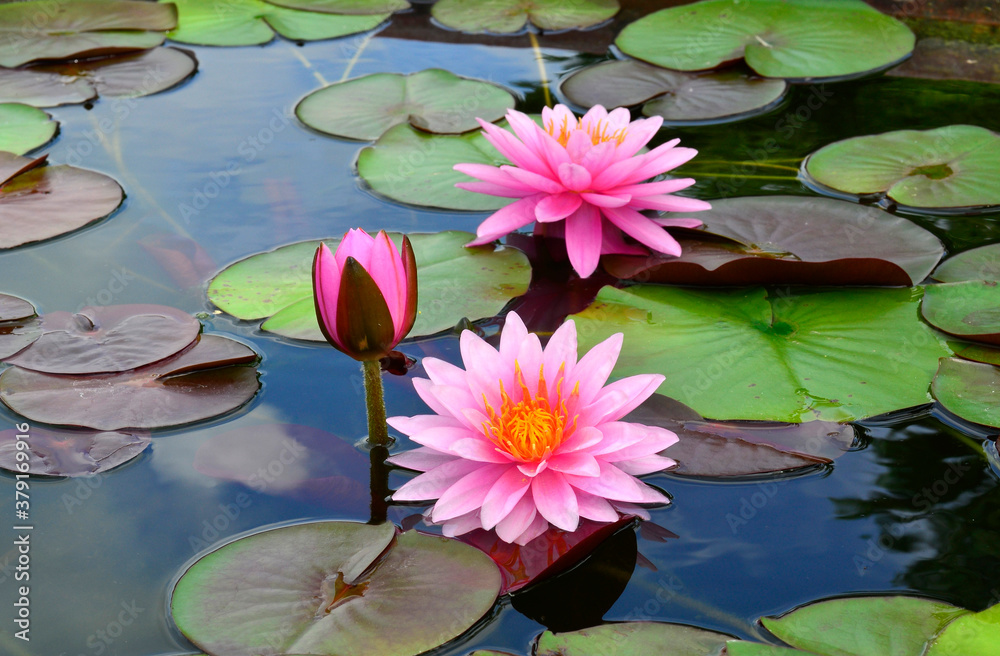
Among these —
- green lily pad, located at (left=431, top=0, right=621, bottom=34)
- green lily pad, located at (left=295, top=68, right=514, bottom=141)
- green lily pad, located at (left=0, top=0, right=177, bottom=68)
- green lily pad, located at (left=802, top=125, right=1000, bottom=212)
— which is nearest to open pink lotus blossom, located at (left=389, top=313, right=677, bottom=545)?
green lily pad, located at (left=802, top=125, right=1000, bottom=212)

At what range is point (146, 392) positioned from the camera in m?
1.81

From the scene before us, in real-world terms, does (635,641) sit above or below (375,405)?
below

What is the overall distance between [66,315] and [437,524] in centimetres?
118

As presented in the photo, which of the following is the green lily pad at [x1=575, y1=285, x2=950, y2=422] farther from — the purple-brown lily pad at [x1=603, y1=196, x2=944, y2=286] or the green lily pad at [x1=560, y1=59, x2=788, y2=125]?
the green lily pad at [x1=560, y1=59, x2=788, y2=125]

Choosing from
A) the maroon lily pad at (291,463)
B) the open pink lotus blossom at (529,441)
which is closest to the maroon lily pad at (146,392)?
the maroon lily pad at (291,463)

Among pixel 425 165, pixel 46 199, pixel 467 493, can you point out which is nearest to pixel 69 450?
pixel 467 493

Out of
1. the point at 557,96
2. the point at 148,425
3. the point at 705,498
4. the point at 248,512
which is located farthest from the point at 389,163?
the point at 705,498

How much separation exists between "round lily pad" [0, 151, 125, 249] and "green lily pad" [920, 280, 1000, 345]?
2444mm

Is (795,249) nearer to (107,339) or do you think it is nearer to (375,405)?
(375,405)

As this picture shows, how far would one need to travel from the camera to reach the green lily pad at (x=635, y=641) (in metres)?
1.25

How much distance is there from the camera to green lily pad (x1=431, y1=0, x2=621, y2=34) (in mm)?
3863

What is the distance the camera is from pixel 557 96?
3215 millimetres

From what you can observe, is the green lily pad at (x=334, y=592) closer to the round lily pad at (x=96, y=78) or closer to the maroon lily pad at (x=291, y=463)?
the maroon lily pad at (x=291, y=463)

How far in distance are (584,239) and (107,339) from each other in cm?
127
